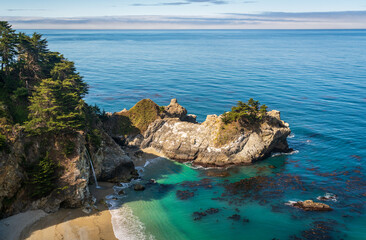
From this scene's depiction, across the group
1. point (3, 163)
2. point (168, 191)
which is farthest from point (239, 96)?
point (3, 163)

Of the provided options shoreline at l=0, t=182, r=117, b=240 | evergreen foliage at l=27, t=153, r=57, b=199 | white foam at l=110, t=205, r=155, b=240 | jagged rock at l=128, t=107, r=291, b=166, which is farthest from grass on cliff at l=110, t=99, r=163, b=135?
shoreline at l=0, t=182, r=117, b=240

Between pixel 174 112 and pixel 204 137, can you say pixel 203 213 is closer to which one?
pixel 204 137

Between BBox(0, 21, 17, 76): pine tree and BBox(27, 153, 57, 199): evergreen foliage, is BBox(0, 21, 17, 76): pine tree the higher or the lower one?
the higher one

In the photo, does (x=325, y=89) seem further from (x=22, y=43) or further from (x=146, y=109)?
(x=22, y=43)

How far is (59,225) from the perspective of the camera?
3228cm

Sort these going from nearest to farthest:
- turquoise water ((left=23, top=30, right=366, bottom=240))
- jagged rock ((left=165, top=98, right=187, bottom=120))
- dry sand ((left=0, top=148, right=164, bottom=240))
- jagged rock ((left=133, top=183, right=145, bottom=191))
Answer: dry sand ((left=0, top=148, right=164, bottom=240)) → turquoise water ((left=23, top=30, right=366, bottom=240)) → jagged rock ((left=133, top=183, right=145, bottom=191)) → jagged rock ((left=165, top=98, right=187, bottom=120))

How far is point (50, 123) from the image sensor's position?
1407 inches

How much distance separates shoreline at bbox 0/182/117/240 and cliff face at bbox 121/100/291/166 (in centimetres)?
2001

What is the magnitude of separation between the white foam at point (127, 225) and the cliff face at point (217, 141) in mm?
17654

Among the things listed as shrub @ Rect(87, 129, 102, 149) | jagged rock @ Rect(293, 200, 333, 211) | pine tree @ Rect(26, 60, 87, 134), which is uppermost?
pine tree @ Rect(26, 60, 87, 134)

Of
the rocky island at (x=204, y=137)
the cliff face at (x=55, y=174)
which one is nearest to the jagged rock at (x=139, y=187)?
the cliff face at (x=55, y=174)

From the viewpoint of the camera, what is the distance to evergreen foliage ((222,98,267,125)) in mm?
50688

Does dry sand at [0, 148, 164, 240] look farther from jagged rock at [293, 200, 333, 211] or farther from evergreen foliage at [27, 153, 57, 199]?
jagged rock at [293, 200, 333, 211]

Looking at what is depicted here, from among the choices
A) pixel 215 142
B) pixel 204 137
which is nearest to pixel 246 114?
pixel 215 142
